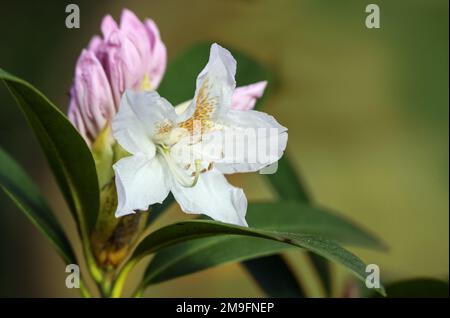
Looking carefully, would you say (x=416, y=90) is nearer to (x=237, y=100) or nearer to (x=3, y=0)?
(x=3, y=0)

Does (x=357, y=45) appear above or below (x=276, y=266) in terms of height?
above

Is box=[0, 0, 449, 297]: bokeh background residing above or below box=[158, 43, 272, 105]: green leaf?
below

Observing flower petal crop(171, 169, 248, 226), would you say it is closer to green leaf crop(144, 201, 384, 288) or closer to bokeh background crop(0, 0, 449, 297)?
green leaf crop(144, 201, 384, 288)

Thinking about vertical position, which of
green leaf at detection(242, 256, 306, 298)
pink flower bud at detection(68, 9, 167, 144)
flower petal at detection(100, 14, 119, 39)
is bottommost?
green leaf at detection(242, 256, 306, 298)

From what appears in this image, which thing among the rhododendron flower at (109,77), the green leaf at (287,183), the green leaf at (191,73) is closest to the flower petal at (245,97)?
the rhododendron flower at (109,77)

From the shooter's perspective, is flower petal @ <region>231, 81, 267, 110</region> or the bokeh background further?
the bokeh background

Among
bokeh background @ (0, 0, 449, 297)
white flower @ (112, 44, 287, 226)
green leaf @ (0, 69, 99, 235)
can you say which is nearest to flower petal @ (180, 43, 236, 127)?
white flower @ (112, 44, 287, 226)

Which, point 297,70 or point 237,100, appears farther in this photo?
point 297,70

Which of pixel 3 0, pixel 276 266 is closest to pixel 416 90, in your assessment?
pixel 3 0
